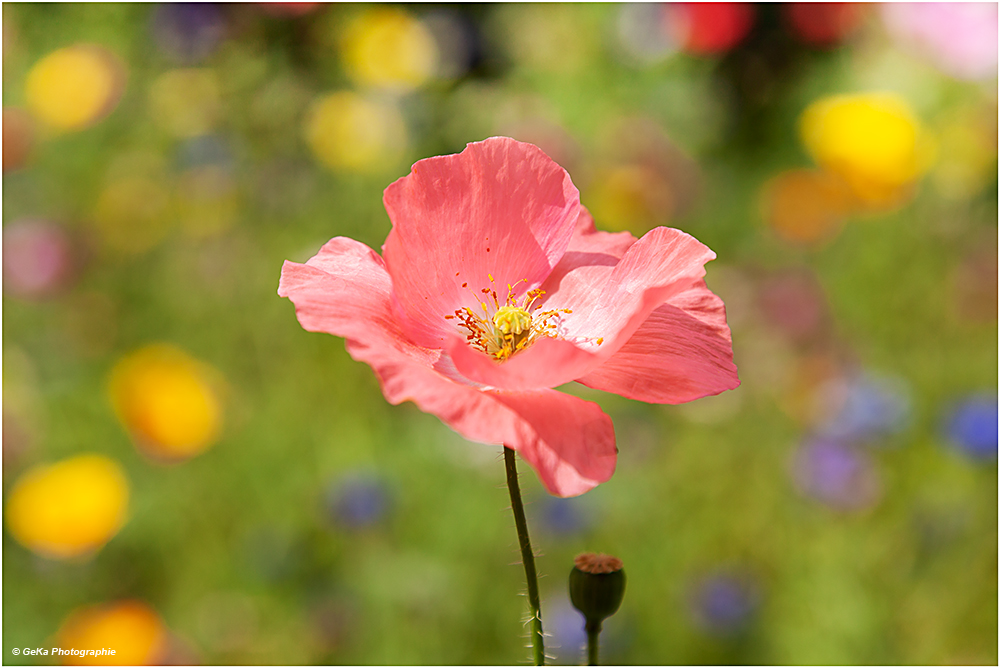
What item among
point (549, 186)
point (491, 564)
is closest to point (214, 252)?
point (491, 564)

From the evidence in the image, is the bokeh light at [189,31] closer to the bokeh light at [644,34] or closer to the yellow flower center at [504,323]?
the bokeh light at [644,34]

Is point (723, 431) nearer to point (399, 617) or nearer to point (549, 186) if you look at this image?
point (399, 617)

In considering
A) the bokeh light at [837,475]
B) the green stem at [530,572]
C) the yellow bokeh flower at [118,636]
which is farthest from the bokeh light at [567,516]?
the green stem at [530,572]

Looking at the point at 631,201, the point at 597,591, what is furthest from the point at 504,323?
the point at 631,201

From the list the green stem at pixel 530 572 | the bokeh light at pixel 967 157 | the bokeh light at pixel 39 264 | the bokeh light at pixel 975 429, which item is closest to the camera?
the green stem at pixel 530 572

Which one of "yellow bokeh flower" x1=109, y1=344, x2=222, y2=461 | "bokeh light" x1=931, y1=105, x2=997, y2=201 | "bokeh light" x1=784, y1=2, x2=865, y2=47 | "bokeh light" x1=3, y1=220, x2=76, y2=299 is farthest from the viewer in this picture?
"bokeh light" x1=784, y1=2, x2=865, y2=47

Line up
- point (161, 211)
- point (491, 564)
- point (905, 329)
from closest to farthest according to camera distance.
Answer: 1. point (491, 564)
2. point (905, 329)
3. point (161, 211)

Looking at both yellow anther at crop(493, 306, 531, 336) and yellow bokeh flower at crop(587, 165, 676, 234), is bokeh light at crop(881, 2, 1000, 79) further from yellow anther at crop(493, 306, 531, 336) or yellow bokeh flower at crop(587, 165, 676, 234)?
yellow anther at crop(493, 306, 531, 336)

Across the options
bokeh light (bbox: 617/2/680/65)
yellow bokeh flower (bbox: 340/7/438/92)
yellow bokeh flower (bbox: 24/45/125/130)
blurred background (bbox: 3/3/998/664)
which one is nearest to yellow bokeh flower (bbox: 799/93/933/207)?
blurred background (bbox: 3/3/998/664)
